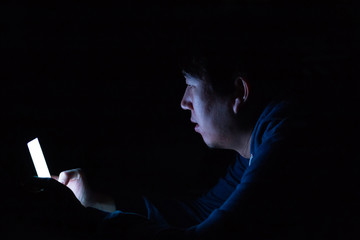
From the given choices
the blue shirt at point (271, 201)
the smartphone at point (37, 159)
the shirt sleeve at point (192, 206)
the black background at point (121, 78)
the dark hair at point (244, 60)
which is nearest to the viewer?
the blue shirt at point (271, 201)

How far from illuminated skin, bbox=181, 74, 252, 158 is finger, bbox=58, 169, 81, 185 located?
1.40 ft

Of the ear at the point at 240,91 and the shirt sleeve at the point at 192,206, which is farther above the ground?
the ear at the point at 240,91

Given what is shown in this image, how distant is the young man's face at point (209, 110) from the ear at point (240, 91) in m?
0.03

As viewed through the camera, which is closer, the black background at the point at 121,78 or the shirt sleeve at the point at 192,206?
→ the shirt sleeve at the point at 192,206

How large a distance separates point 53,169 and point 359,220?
1095 mm

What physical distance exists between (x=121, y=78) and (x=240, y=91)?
2.07 ft

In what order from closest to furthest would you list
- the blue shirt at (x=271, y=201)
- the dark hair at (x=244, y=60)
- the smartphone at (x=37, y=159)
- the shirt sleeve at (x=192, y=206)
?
the blue shirt at (x=271, y=201) < the dark hair at (x=244, y=60) < the smartphone at (x=37, y=159) < the shirt sleeve at (x=192, y=206)

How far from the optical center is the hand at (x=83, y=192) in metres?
1.07

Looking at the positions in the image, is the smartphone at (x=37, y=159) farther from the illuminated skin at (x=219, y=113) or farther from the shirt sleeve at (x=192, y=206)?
the illuminated skin at (x=219, y=113)

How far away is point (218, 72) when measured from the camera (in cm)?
86

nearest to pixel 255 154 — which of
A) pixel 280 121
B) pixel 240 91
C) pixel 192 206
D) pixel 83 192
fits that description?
pixel 280 121

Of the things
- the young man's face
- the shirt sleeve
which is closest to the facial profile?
the young man's face

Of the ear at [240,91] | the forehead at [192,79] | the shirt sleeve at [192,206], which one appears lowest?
the shirt sleeve at [192,206]

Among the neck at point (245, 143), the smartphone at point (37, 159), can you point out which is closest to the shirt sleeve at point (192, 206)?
the neck at point (245, 143)
